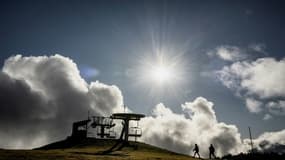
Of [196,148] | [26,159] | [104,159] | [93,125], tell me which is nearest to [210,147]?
[196,148]

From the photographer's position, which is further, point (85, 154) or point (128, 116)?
point (128, 116)

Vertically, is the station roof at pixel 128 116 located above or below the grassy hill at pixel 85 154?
above

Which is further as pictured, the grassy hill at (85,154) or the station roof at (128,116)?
the station roof at (128,116)

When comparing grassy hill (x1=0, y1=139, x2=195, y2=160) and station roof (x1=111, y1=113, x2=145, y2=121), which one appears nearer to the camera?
grassy hill (x1=0, y1=139, x2=195, y2=160)

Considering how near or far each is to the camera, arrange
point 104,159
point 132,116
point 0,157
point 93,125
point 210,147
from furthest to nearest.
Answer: point 93,125
point 132,116
point 210,147
point 104,159
point 0,157

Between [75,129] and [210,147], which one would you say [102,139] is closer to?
[75,129]

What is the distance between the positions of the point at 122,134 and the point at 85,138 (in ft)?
28.3

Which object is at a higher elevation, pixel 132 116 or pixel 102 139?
pixel 132 116

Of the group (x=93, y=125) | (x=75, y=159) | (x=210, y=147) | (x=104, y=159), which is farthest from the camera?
(x=93, y=125)

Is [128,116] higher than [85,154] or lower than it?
higher

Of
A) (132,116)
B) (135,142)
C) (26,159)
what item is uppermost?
(132,116)

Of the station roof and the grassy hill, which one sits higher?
the station roof

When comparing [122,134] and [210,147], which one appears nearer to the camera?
[210,147]

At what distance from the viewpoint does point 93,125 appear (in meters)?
70.4
